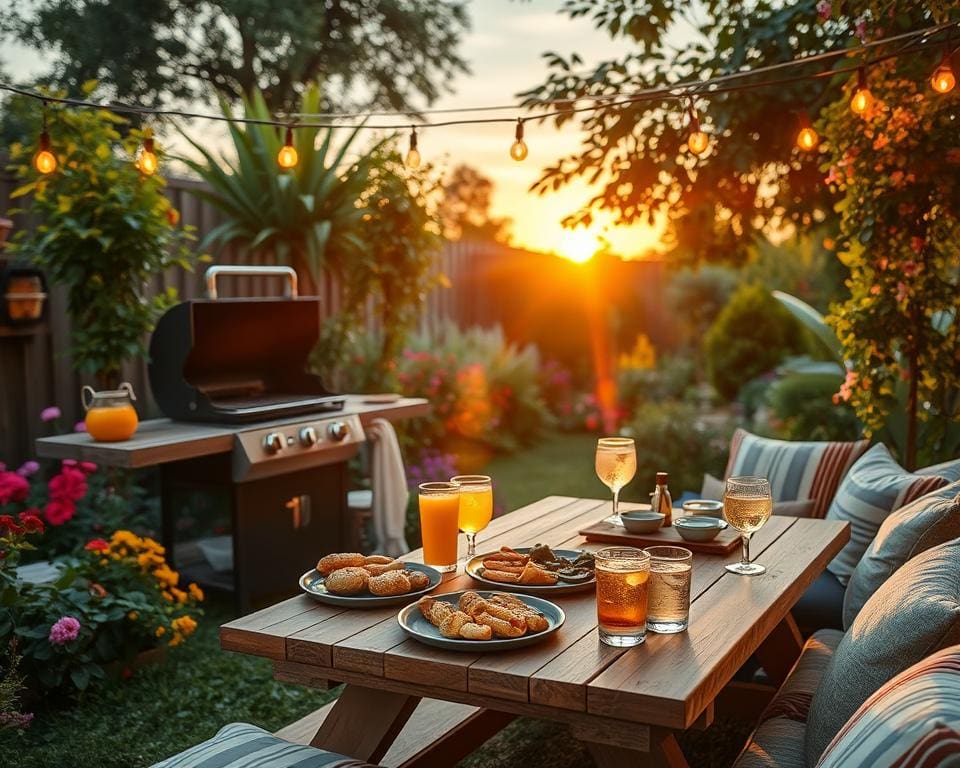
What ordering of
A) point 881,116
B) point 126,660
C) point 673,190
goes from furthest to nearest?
1. point 673,190
2. point 881,116
3. point 126,660

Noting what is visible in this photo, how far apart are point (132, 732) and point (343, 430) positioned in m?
1.71

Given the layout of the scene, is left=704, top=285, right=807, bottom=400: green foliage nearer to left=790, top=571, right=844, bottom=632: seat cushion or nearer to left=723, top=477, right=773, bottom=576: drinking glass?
left=790, top=571, right=844, bottom=632: seat cushion

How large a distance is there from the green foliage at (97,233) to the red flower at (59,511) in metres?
0.62

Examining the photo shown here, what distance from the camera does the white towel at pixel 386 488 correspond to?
4949 mm

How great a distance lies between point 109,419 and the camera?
3.96 metres

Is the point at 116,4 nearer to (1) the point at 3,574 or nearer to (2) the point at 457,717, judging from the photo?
(1) the point at 3,574

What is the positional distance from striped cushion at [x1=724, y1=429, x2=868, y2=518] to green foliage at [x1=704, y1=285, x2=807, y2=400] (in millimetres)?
6512

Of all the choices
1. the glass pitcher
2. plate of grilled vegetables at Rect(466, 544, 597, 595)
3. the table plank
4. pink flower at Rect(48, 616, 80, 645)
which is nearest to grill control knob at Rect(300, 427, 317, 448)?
the glass pitcher

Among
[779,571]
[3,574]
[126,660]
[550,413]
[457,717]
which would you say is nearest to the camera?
[779,571]

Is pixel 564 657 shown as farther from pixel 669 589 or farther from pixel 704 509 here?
pixel 704 509

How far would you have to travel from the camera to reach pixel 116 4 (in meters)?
10.3

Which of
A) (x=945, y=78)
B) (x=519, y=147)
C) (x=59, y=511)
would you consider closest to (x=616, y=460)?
(x=519, y=147)

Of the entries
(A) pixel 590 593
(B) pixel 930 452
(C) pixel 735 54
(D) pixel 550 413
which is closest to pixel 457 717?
(A) pixel 590 593

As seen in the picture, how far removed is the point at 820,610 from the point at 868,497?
402 mm
